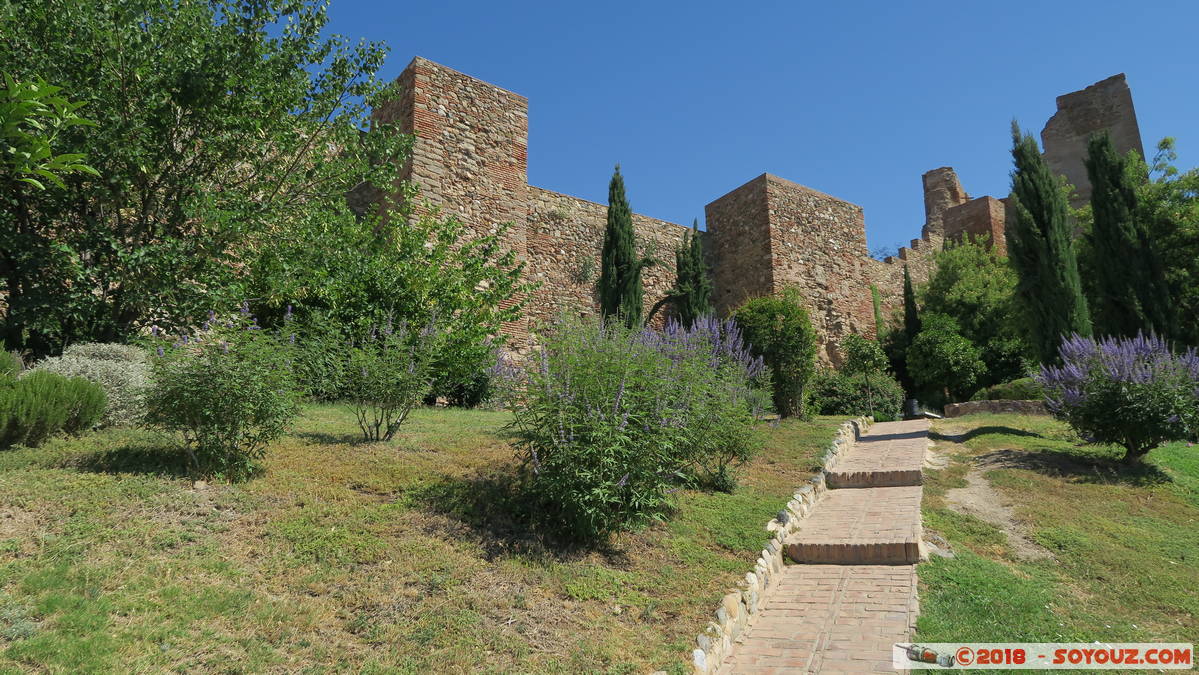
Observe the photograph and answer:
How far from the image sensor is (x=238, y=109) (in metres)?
7.54

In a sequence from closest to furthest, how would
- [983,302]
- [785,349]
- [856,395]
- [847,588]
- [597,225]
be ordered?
[847,588], [785,349], [856,395], [597,225], [983,302]

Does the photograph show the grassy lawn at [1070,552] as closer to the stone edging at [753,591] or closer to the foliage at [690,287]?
the stone edging at [753,591]

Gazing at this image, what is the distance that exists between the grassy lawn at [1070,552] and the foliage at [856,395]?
451 centimetres

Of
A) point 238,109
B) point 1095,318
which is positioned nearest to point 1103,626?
point 238,109

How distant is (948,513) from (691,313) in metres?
10.2

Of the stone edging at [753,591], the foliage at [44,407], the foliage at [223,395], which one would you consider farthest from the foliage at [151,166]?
the stone edging at [753,591]

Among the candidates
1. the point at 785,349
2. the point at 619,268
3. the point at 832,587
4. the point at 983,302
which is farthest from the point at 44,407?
the point at 983,302

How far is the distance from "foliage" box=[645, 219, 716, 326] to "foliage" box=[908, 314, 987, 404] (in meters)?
6.20

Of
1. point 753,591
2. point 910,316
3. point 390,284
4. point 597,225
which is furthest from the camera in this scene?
point 910,316

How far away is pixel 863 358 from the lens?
15.6 metres

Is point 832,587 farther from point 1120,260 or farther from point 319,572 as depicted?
point 1120,260

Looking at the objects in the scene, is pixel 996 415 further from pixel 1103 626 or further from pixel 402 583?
pixel 402 583

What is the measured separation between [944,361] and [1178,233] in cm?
578

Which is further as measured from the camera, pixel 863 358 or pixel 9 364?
pixel 863 358
